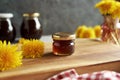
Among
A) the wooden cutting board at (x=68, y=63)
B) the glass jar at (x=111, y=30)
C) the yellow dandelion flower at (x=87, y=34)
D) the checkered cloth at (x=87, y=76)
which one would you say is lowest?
the checkered cloth at (x=87, y=76)

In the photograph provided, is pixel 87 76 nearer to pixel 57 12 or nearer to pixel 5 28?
pixel 5 28

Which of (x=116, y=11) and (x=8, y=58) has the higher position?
(x=116, y=11)

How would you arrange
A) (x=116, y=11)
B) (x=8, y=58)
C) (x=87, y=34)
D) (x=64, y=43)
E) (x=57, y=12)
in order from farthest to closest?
(x=57, y=12)
(x=87, y=34)
(x=116, y=11)
(x=64, y=43)
(x=8, y=58)

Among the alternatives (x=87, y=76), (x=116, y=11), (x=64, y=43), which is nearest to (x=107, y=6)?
(x=116, y=11)

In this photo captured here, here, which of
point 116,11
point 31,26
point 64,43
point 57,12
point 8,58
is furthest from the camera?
point 57,12

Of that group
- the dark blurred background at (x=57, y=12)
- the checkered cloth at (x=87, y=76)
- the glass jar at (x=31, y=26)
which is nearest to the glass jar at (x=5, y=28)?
the glass jar at (x=31, y=26)

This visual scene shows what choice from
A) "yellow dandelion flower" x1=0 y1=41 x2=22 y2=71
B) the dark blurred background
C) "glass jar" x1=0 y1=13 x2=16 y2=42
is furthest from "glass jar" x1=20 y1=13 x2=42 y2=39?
"yellow dandelion flower" x1=0 y1=41 x2=22 y2=71

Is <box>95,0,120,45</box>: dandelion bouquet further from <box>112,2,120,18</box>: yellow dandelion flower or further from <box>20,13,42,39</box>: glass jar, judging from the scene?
<box>20,13,42,39</box>: glass jar

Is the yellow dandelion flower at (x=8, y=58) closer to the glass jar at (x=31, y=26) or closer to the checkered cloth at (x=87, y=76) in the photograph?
the checkered cloth at (x=87, y=76)
